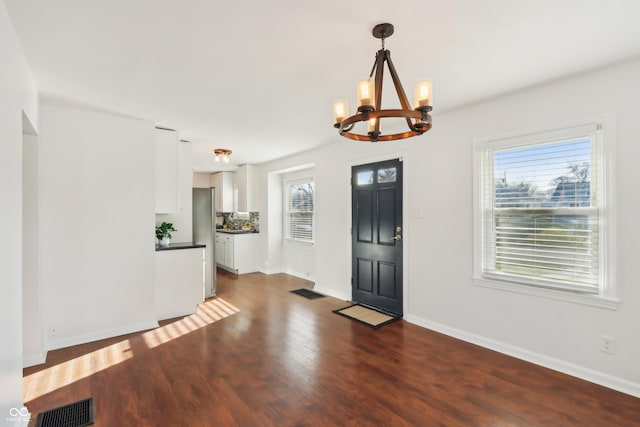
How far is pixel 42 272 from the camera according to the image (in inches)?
122

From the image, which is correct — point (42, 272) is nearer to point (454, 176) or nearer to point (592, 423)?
point (454, 176)

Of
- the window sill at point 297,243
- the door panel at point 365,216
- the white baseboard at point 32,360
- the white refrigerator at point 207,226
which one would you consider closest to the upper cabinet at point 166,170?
the white refrigerator at point 207,226

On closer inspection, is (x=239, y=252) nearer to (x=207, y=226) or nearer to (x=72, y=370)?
(x=207, y=226)

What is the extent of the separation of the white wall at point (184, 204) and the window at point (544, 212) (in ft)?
12.7

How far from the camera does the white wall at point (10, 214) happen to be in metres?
1.61

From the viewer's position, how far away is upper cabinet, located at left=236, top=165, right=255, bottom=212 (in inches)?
277

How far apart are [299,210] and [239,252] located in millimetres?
1639

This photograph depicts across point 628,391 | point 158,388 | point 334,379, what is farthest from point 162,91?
point 628,391

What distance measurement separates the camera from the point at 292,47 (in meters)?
2.16

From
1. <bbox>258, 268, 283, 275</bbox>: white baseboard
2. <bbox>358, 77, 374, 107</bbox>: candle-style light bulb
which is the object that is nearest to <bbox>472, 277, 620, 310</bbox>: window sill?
<bbox>358, 77, 374, 107</bbox>: candle-style light bulb

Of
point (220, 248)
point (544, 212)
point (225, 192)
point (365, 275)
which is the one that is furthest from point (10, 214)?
point (225, 192)

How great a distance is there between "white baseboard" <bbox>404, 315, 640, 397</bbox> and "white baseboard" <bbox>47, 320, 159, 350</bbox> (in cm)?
336

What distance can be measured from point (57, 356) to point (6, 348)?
69.7 inches

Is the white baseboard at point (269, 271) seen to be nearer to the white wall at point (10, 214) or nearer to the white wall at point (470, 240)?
the white wall at point (470, 240)
